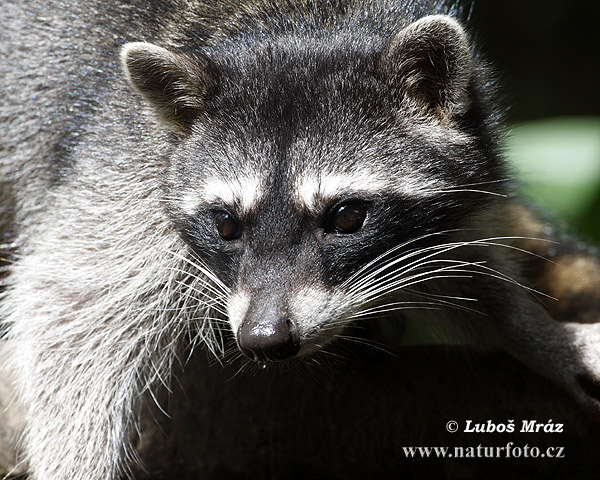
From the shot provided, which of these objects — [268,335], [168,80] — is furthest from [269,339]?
[168,80]

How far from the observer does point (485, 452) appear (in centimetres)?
381

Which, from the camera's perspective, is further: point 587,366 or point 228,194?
point 587,366

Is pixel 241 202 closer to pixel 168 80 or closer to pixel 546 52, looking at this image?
pixel 168 80

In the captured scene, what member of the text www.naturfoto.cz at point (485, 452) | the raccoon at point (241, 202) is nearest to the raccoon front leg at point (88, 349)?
the raccoon at point (241, 202)

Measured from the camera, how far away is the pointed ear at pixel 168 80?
3406mm

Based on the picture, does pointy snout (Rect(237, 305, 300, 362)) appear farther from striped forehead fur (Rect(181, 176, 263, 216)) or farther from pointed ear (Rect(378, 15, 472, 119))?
pointed ear (Rect(378, 15, 472, 119))

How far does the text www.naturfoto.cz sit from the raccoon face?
2.96 ft

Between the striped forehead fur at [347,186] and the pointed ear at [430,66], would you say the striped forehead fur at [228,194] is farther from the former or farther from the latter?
the pointed ear at [430,66]

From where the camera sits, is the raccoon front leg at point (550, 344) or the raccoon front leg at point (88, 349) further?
the raccoon front leg at point (88, 349)

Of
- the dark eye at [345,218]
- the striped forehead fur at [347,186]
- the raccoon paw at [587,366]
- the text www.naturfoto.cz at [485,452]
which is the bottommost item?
the text www.naturfoto.cz at [485,452]

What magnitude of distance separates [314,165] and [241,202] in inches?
12.6

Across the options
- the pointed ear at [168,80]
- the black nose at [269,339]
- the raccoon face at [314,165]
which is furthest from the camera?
the pointed ear at [168,80]

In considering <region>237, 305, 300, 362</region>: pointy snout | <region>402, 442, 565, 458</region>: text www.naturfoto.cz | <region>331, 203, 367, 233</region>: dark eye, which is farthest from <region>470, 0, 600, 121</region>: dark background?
<region>237, 305, 300, 362</region>: pointy snout

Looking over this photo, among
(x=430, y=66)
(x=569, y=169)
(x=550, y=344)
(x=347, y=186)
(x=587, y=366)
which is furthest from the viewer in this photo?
(x=569, y=169)
